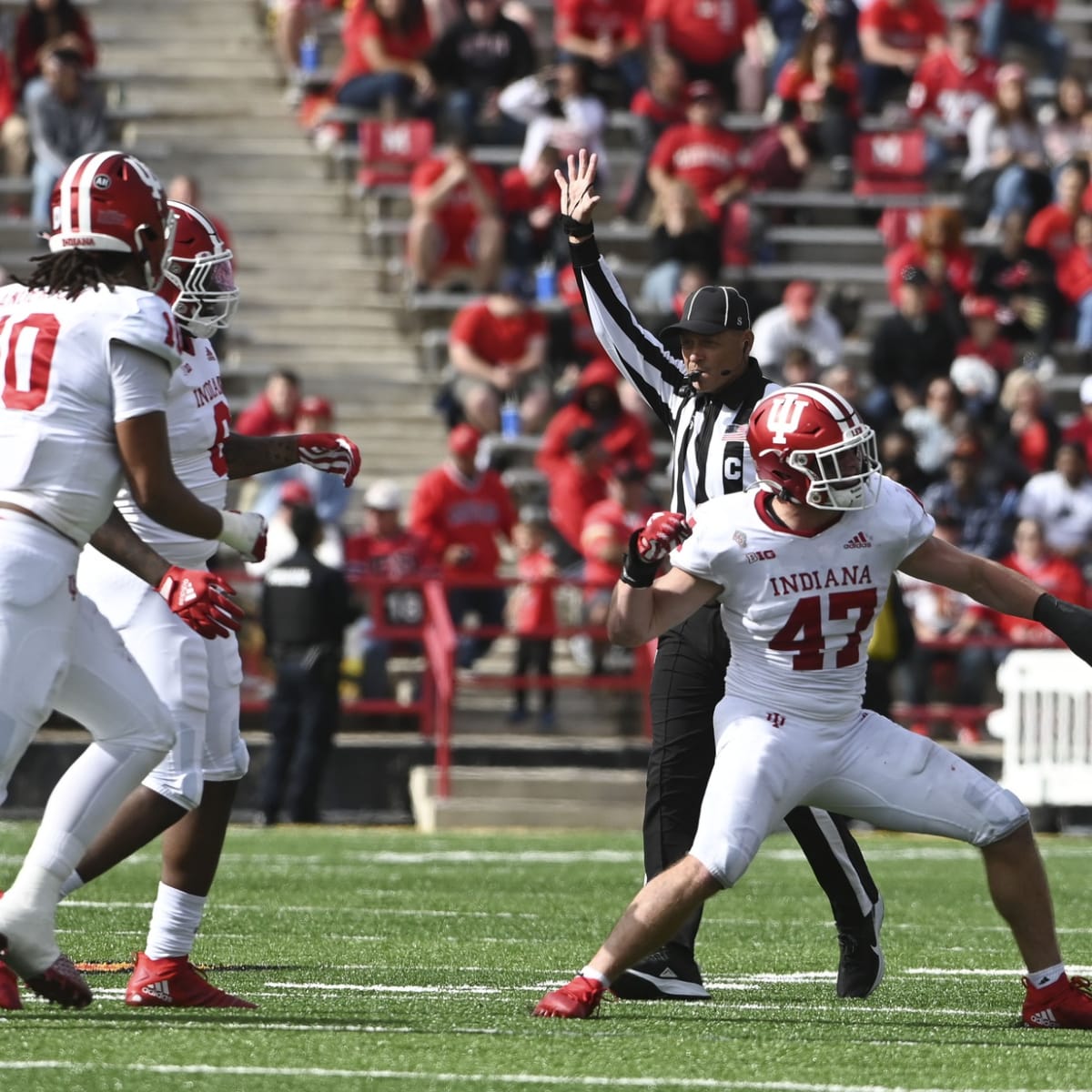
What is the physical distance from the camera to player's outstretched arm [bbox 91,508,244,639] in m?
5.35

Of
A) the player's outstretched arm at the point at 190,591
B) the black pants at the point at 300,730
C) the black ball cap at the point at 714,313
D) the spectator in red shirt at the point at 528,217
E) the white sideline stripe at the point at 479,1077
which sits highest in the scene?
the black ball cap at the point at 714,313

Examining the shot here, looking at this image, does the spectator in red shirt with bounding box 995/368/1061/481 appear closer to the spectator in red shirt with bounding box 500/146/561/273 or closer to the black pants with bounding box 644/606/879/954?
the spectator in red shirt with bounding box 500/146/561/273

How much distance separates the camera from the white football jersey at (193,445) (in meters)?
6.21

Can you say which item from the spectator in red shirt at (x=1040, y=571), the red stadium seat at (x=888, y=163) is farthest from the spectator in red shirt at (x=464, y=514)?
the red stadium seat at (x=888, y=163)

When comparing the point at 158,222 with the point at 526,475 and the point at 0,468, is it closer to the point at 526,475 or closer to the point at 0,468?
the point at 0,468

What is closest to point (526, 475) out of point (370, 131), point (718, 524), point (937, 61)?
point (370, 131)

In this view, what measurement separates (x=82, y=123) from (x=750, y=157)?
208 inches

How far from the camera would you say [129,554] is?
5.63m

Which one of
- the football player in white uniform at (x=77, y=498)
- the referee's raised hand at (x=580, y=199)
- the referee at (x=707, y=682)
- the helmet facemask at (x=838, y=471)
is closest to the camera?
the football player in white uniform at (x=77, y=498)

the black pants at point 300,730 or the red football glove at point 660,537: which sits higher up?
the red football glove at point 660,537

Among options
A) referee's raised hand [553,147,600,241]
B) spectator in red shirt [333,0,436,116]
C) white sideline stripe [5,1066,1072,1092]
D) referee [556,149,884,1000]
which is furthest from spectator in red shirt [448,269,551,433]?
white sideline stripe [5,1066,1072,1092]

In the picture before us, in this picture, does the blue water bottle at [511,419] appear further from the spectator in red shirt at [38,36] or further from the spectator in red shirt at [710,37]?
the spectator in red shirt at [38,36]

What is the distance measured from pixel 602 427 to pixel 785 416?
9896mm

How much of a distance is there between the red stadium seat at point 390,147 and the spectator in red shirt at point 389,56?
18 cm
